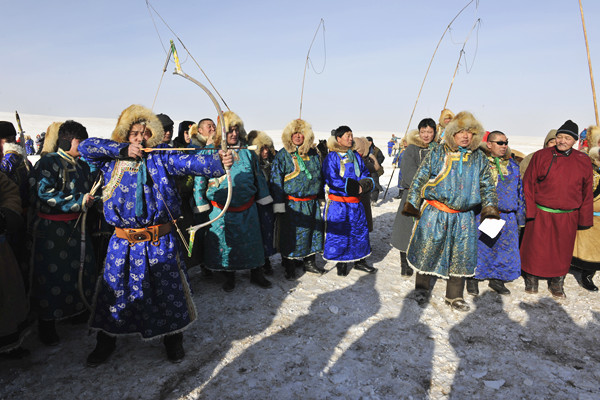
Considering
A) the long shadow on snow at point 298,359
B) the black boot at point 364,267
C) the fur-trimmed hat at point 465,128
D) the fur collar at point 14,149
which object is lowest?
the long shadow on snow at point 298,359

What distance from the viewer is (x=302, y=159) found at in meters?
5.00

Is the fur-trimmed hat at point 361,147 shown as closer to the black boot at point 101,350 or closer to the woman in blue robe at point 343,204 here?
the woman in blue robe at point 343,204

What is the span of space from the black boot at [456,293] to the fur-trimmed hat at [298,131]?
2.47 meters

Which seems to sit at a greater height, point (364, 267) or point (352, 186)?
point (352, 186)

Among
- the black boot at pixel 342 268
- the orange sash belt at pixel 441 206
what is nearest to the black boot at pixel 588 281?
the orange sash belt at pixel 441 206

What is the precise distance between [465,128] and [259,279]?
304 centimetres

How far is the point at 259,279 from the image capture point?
4742 millimetres

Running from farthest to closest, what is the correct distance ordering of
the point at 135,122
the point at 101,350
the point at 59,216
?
1. the point at 59,216
2. the point at 101,350
3. the point at 135,122

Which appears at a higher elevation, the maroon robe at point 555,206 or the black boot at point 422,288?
the maroon robe at point 555,206

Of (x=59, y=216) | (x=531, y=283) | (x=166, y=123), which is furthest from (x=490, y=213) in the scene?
(x=59, y=216)

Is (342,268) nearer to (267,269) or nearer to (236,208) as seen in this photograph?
(267,269)

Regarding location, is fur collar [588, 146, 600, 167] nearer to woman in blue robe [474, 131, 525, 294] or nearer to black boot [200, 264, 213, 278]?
woman in blue robe [474, 131, 525, 294]

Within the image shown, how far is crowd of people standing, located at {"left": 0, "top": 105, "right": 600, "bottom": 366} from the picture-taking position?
9.48ft

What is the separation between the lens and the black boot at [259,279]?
471 centimetres
